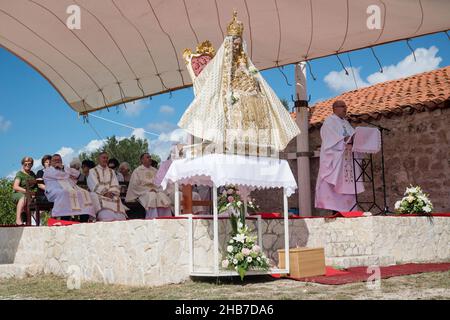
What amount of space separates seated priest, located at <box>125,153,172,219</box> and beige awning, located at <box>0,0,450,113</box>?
6.71ft

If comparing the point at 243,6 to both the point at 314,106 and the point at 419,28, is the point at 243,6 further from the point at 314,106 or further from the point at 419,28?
the point at 314,106

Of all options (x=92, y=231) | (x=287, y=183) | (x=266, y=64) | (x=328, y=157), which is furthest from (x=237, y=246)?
(x=266, y=64)

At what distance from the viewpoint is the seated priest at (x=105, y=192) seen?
1027cm

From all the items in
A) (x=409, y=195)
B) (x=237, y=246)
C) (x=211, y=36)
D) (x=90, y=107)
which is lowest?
(x=237, y=246)

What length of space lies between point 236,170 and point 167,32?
4.59m

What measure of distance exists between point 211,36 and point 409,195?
4.29m

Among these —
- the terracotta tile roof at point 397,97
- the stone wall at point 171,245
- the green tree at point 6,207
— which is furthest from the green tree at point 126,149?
the stone wall at point 171,245

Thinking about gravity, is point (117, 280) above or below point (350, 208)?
below

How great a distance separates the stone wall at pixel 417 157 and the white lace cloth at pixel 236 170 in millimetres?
4619

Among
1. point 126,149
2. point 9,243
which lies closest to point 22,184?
point 9,243

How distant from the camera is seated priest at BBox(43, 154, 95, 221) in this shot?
956cm

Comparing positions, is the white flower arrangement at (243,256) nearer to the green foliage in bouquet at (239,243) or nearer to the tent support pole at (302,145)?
the green foliage in bouquet at (239,243)

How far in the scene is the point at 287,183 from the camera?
6.93 m
